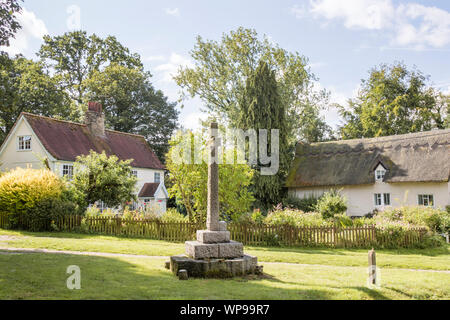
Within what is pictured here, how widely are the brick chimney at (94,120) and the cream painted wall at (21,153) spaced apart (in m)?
5.76

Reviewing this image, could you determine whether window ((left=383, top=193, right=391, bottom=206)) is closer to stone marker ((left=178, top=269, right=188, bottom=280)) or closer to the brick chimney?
stone marker ((left=178, top=269, right=188, bottom=280))

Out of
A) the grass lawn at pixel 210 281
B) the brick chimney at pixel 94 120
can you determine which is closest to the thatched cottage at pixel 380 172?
the grass lawn at pixel 210 281

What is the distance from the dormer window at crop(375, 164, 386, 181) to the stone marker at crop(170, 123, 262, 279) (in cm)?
2193

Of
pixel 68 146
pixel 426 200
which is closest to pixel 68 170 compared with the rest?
pixel 68 146

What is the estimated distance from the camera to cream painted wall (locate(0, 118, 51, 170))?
26.3 meters

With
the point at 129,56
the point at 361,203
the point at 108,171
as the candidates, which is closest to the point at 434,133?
the point at 361,203

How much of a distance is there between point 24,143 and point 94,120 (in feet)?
21.6

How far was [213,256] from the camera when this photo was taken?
9.38 metres

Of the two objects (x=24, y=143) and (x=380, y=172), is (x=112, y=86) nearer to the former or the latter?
(x=24, y=143)

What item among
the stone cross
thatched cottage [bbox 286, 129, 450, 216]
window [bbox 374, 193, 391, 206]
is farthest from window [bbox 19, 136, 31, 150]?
window [bbox 374, 193, 391, 206]

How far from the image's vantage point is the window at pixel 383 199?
27969 mm

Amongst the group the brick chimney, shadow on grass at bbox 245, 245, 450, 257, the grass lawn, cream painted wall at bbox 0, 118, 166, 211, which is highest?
the brick chimney

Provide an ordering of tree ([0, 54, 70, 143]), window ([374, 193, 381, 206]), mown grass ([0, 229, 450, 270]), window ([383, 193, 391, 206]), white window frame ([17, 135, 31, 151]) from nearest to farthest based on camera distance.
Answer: mown grass ([0, 229, 450, 270]) → white window frame ([17, 135, 31, 151]) → window ([383, 193, 391, 206]) → window ([374, 193, 381, 206]) → tree ([0, 54, 70, 143])

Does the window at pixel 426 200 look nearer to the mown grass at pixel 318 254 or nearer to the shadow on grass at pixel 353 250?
the shadow on grass at pixel 353 250
